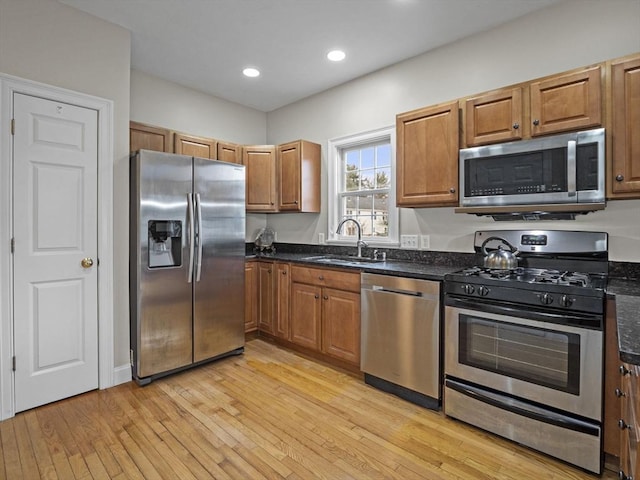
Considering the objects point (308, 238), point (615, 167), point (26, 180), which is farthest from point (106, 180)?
point (615, 167)

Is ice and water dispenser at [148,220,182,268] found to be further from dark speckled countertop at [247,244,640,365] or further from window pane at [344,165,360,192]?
window pane at [344,165,360,192]

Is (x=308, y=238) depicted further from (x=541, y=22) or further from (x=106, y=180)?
(x=541, y=22)

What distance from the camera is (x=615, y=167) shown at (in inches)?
79.1

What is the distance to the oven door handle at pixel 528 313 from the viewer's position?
179cm

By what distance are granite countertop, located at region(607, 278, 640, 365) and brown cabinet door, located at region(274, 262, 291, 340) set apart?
2493mm

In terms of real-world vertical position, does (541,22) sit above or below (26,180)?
above

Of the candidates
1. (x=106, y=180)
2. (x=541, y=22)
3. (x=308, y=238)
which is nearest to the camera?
(x=541, y=22)

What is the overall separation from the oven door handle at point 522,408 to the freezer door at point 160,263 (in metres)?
2.18

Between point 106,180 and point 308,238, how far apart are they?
2.18m

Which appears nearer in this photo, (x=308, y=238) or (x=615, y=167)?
(x=615, y=167)

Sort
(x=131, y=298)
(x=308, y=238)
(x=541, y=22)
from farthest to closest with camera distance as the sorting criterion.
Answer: (x=308, y=238)
(x=131, y=298)
(x=541, y=22)

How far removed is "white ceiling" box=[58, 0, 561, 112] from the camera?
2488 millimetres

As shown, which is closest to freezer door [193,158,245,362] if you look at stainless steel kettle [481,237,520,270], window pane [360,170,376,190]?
window pane [360,170,376,190]

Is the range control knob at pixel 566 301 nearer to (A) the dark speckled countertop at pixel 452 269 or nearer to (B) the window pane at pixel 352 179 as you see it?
(A) the dark speckled countertop at pixel 452 269
